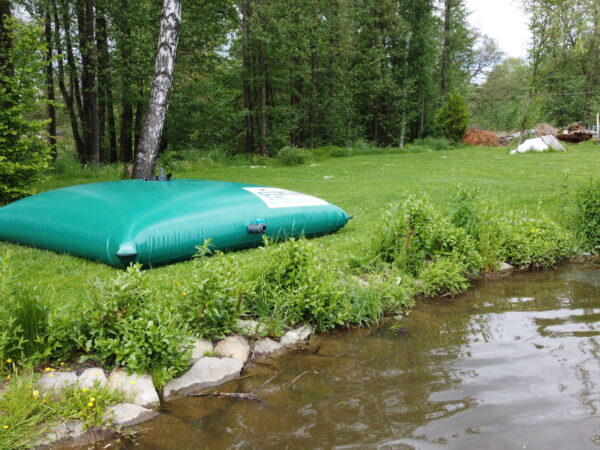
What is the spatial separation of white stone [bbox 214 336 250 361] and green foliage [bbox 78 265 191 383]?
1.11 feet

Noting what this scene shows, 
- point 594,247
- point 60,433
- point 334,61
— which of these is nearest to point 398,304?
point 60,433

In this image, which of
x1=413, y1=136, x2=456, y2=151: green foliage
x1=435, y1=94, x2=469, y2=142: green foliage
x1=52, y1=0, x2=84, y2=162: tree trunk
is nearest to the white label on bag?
x1=52, y1=0, x2=84, y2=162: tree trunk

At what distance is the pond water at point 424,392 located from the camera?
271 centimetres

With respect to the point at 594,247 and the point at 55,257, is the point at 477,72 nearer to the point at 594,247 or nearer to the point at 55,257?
the point at 594,247

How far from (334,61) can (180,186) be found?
56.2ft

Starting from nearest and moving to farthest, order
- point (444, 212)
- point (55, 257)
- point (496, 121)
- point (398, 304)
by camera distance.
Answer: point (398, 304), point (55, 257), point (444, 212), point (496, 121)

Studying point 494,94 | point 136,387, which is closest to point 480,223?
point 136,387

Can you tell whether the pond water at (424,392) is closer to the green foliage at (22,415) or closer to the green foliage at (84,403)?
the green foliage at (84,403)

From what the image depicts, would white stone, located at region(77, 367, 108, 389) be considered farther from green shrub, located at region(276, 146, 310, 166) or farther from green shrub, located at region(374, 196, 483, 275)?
green shrub, located at region(276, 146, 310, 166)

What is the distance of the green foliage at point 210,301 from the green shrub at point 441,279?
7.26ft

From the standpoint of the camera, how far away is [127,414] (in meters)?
2.86

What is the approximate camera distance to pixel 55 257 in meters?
5.10

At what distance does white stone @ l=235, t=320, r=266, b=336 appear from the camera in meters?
3.81

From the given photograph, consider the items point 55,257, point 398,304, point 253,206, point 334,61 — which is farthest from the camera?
point 334,61
